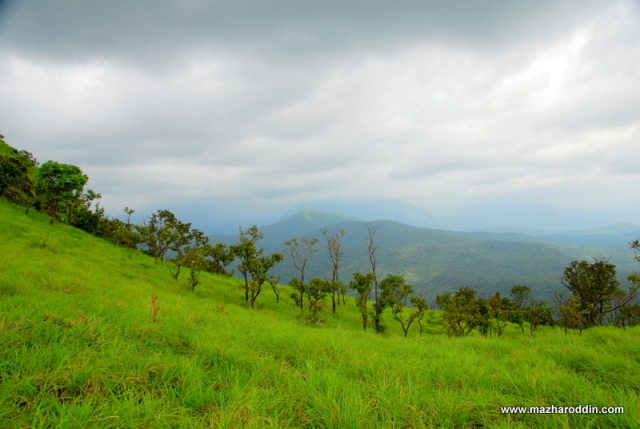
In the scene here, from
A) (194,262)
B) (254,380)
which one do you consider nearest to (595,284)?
(254,380)

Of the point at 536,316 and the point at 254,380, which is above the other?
the point at 254,380

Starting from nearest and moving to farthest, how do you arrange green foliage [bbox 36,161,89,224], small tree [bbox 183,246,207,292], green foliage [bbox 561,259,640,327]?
small tree [bbox 183,246,207,292], green foliage [bbox 36,161,89,224], green foliage [bbox 561,259,640,327]

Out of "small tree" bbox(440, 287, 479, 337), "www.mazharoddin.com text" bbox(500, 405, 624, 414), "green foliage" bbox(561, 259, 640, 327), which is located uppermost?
"www.mazharoddin.com text" bbox(500, 405, 624, 414)

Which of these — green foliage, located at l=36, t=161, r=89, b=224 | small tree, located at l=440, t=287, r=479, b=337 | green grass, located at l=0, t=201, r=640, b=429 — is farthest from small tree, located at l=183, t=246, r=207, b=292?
small tree, located at l=440, t=287, r=479, b=337

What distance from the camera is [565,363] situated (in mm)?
6855

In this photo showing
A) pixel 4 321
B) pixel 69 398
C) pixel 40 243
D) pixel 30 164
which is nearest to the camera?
pixel 69 398

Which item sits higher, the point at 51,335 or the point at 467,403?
the point at 51,335

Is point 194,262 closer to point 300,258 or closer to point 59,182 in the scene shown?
point 300,258

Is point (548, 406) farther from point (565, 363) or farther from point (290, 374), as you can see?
point (290, 374)

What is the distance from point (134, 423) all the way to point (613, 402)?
735 centimetres

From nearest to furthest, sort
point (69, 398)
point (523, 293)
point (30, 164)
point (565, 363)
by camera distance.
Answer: point (69, 398)
point (565, 363)
point (30, 164)
point (523, 293)

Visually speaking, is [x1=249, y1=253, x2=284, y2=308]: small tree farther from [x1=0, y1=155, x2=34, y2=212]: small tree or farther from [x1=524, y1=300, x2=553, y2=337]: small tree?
[x1=524, y1=300, x2=553, y2=337]: small tree

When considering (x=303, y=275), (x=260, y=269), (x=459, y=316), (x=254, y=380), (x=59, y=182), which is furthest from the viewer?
(x=303, y=275)

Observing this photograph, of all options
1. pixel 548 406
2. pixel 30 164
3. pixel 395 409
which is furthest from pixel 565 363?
pixel 30 164
